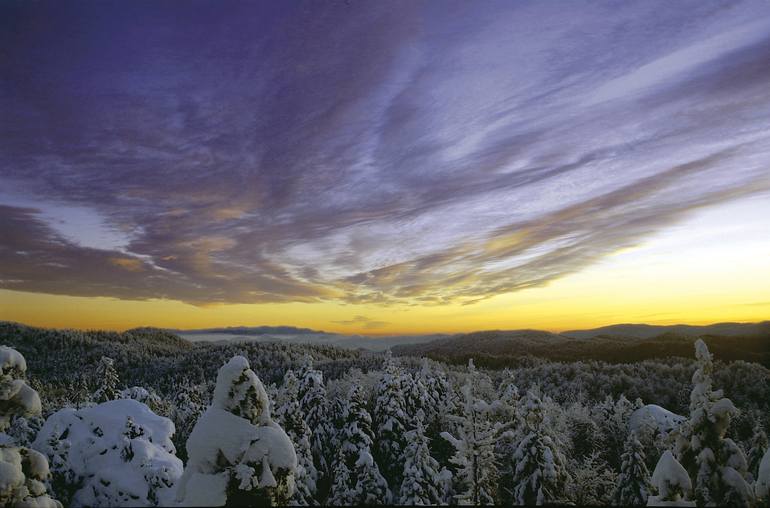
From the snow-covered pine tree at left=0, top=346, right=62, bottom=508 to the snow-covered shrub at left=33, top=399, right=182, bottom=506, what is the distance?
3.11 m

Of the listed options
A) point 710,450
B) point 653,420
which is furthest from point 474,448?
point 653,420

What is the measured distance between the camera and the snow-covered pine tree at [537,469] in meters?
19.0

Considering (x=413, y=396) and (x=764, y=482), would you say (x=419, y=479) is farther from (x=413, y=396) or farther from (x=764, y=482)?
(x=413, y=396)

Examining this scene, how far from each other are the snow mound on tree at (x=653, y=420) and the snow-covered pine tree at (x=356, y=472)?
26067 millimetres

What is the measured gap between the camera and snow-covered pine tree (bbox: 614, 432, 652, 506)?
66.2ft

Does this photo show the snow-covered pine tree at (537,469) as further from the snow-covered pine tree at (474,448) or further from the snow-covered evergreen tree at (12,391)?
the snow-covered evergreen tree at (12,391)

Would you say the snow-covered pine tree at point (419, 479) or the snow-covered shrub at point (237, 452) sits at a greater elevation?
the snow-covered shrub at point (237, 452)

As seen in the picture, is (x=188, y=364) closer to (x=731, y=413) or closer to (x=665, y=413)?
(x=665, y=413)

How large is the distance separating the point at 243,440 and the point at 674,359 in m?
149

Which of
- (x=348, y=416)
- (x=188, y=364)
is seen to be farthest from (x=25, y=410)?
(x=188, y=364)

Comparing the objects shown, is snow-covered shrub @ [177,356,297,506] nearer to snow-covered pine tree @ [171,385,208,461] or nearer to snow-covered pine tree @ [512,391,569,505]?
snow-covered pine tree @ [512,391,569,505]

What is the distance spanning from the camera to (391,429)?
1369 inches

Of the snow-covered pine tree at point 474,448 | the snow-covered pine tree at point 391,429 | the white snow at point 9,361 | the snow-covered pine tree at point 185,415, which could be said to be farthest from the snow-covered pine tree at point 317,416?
the white snow at point 9,361

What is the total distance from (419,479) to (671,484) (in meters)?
14.0
